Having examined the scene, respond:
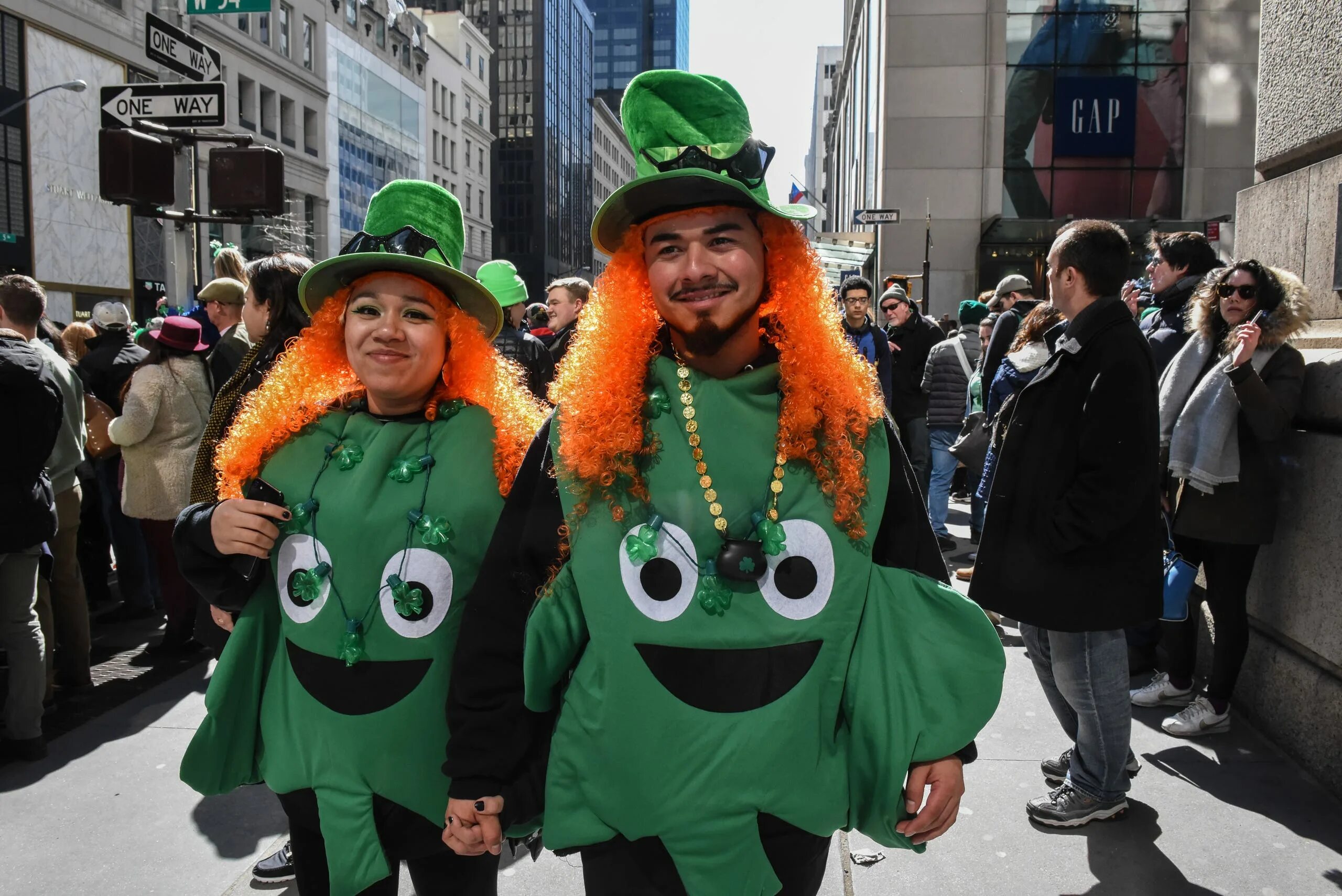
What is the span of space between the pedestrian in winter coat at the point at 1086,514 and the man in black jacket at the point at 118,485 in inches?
208

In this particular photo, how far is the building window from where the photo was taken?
38594 millimetres

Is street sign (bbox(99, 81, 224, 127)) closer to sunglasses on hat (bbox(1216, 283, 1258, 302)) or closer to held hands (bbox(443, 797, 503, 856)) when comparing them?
sunglasses on hat (bbox(1216, 283, 1258, 302))

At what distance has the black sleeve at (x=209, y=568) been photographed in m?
2.01

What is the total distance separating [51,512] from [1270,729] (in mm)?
5187

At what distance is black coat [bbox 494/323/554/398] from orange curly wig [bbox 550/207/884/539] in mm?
3497

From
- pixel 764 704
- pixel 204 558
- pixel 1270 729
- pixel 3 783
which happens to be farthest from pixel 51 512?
pixel 1270 729

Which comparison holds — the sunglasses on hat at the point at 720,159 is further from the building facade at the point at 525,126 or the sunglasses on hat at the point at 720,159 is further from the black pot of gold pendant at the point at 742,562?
the building facade at the point at 525,126

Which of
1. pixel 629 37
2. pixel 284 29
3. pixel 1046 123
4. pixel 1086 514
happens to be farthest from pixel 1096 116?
pixel 629 37

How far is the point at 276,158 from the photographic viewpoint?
7609mm

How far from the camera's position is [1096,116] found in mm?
21688

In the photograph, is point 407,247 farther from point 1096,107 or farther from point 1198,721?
point 1096,107

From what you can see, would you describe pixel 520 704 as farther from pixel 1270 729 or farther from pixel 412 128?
pixel 412 128

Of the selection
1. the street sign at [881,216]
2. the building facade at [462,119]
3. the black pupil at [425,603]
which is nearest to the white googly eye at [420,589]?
the black pupil at [425,603]

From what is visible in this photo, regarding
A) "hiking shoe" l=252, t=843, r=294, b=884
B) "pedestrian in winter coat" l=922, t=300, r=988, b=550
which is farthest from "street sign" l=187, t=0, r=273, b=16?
"hiking shoe" l=252, t=843, r=294, b=884
